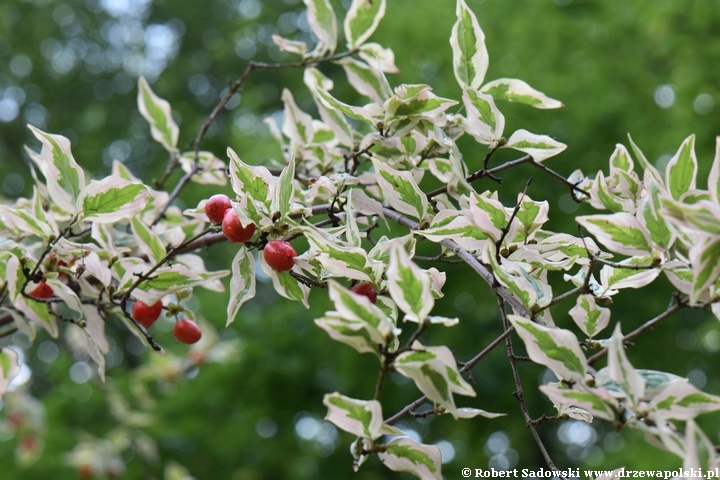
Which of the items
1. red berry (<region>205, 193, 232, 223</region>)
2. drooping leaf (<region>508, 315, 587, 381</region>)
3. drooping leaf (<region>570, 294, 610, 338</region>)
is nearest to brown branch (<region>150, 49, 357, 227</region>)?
red berry (<region>205, 193, 232, 223</region>)

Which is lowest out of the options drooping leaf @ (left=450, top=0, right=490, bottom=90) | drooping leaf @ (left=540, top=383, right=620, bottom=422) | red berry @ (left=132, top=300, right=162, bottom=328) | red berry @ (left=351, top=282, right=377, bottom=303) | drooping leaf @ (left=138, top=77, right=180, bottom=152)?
red berry @ (left=132, top=300, right=162, bottom=328)

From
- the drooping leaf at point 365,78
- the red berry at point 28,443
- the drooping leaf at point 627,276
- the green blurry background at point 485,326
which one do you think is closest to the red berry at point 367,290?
the drooping leaf at point 627,276

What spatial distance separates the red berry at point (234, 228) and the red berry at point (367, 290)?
0.58 feet

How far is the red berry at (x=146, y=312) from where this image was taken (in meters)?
1.19

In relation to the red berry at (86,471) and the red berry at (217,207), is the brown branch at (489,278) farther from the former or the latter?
the red berry at (86,471)

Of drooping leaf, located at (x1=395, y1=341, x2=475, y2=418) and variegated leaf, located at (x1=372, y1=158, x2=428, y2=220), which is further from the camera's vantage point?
variegated leaf, located at (x1=372, y1=158, x2=428, y2=220)

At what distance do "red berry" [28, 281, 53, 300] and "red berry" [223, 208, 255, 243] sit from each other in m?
0.45

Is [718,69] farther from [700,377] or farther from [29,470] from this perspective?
[29,470]

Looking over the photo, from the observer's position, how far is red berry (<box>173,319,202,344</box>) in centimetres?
121

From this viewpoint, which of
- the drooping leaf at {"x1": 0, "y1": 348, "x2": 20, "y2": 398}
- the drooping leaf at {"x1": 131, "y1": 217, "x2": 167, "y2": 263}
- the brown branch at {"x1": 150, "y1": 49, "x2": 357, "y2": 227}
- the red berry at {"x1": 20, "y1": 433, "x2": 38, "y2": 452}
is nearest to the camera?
the drooping leaf at {"x1": 131, "y1": 217, "x2": 167, "y2": 263}

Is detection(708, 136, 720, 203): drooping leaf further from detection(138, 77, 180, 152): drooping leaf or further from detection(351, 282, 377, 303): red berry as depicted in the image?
detection(138, 77, 180, 152): drooping leaf

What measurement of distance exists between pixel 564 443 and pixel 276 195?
520 centimetres

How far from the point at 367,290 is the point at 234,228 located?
0.69 ft

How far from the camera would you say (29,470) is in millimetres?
3797
